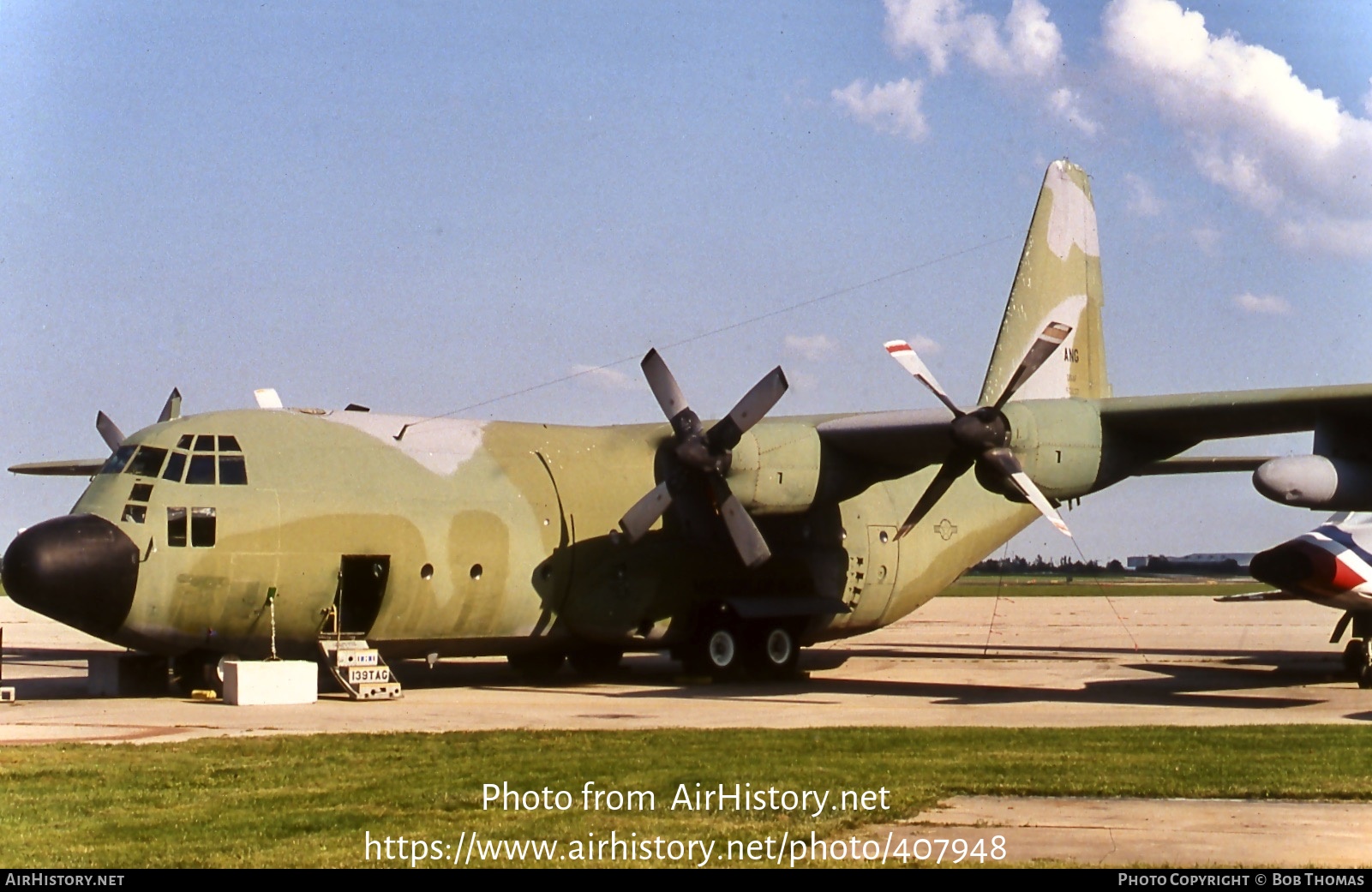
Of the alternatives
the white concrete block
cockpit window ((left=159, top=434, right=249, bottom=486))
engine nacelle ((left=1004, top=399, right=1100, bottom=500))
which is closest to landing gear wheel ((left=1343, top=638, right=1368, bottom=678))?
engine nacelle ((left=1004, top=399, right=1100, bottom=500))

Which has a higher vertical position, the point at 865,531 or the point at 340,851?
the point at 865,531

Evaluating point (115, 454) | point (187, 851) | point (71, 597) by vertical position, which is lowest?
point (187, 851)

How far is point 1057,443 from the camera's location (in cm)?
2075

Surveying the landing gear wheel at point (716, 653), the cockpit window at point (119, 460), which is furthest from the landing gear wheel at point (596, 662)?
the cockpit window at point (119, 460)

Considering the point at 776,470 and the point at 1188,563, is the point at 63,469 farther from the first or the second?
the point at 1188,563

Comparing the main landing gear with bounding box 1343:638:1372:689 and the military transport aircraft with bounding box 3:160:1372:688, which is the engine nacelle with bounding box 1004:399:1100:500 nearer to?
the military transport aircraft with bounding box 3:160:1372:688

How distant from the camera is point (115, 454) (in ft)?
64.2

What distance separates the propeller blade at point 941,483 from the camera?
20.4m

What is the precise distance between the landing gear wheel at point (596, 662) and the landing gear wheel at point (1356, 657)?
36.1 ft

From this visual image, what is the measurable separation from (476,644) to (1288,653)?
670 inches

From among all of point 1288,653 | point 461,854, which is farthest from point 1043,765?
point 1288,653

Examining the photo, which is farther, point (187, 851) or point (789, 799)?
point (789, 799)

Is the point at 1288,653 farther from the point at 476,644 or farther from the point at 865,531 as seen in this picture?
the point at 476,644

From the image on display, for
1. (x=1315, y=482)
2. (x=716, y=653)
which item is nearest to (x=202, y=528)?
(x=716, y=653)
